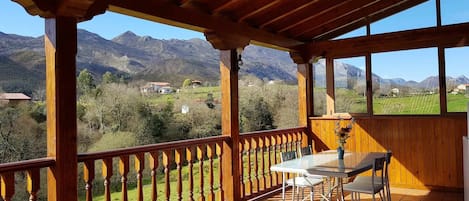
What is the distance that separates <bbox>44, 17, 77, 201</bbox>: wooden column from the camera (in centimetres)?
275

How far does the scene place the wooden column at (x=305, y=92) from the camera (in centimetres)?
641

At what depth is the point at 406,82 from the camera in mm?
5926

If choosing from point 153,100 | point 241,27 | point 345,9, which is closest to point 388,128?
point 345,9

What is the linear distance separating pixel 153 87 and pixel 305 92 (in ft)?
8.75

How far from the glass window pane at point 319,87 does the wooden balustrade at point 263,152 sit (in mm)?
491

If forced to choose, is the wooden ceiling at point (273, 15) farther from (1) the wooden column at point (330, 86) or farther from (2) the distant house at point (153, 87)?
(2) the distant house at point (153, 87)

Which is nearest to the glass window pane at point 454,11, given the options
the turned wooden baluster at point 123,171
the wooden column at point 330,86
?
the wooden column at point 330,86

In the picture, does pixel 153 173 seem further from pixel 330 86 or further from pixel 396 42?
pixel 396 42

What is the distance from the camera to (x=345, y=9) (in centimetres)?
532

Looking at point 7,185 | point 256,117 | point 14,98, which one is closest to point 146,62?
point 256,117

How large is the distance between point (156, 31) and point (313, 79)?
348cm

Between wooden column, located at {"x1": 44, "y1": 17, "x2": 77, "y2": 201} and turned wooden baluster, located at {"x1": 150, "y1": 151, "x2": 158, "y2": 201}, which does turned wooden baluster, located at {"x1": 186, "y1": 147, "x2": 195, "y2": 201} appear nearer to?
turned wooden baluster, located at {"x1": 150, "y1": 151, "x2": 158, "y2": 201}

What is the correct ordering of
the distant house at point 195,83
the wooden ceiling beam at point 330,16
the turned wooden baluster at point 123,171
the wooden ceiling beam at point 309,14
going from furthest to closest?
the distant house at point 195,83, the wooden ceiling beam at point 330,16, the wooden ceiling beam at point 309,14, the turned wooden baluster at point 123,171

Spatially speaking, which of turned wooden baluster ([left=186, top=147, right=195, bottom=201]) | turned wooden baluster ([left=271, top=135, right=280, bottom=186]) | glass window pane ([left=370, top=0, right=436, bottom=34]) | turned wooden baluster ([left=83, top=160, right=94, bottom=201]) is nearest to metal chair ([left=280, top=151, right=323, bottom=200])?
turned wooden baluster ([left=186, top=147, right=195, bottom=201])
